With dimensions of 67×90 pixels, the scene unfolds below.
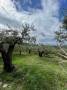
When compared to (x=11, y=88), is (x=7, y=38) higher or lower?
higher

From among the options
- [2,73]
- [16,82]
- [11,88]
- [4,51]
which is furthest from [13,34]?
[11,88]

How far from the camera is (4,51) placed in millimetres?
43688

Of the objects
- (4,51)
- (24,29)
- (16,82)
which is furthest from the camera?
(24,29)

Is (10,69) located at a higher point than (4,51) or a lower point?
lower

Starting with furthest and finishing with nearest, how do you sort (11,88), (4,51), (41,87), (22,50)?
(22,50) < (4,51) < (11,88) < (41,87)

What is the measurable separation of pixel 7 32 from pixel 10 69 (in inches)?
329

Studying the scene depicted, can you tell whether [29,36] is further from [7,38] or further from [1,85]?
[1,85]

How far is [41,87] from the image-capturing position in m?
25.9

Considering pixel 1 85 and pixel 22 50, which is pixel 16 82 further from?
pixel 22 50

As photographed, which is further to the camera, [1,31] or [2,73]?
[1,31]

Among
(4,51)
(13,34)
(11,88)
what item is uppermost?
(13,34)

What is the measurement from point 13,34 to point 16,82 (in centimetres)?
1356

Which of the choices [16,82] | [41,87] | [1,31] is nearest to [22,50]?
[1,31]

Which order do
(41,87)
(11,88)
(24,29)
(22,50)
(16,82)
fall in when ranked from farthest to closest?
(22,50), (24,29), (16,82), (11,88), (41,87)
